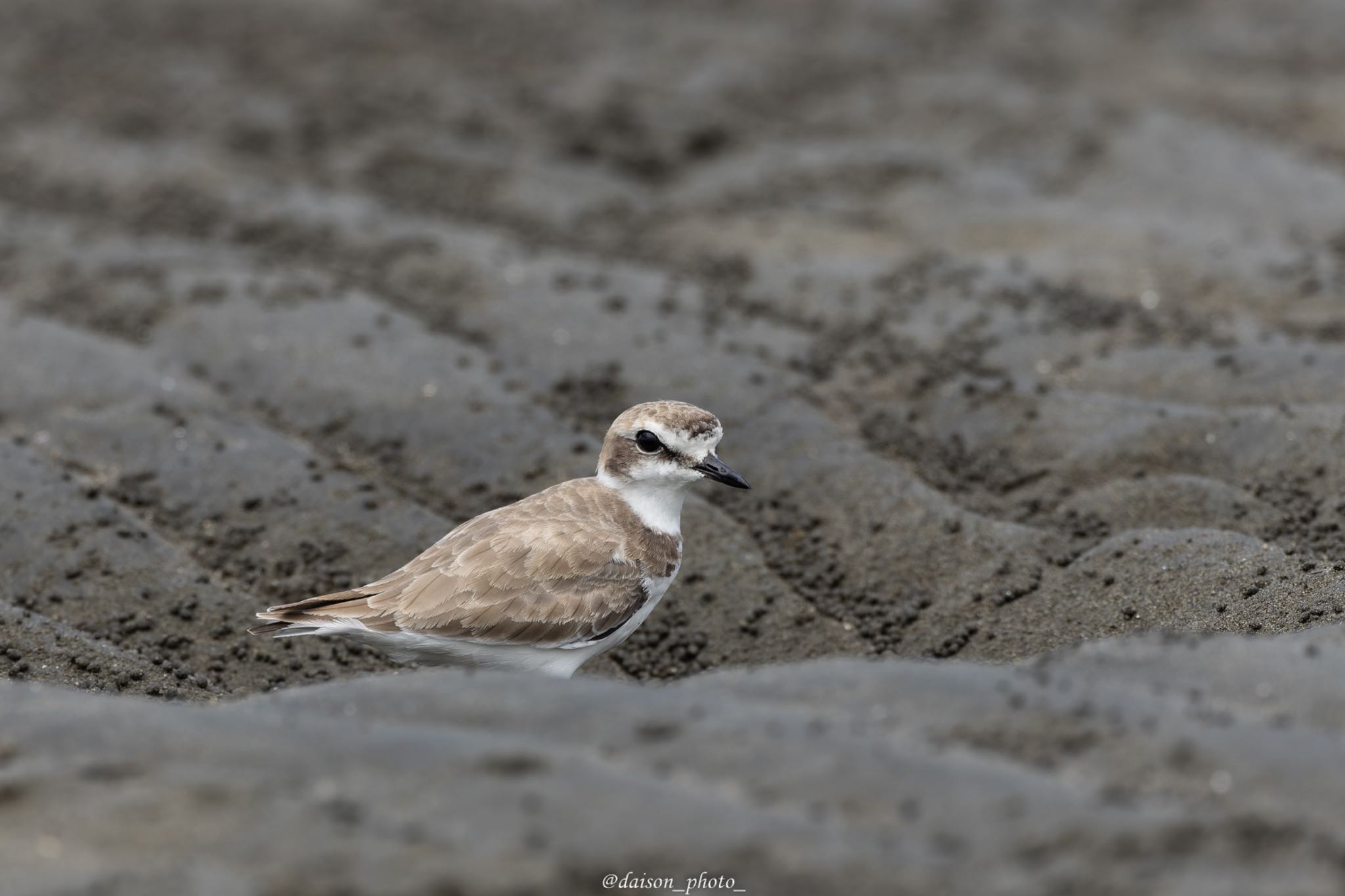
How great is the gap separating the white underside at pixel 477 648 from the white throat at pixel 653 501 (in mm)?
280

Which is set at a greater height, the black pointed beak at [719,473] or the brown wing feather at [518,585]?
the black pointed beak at [719,473]

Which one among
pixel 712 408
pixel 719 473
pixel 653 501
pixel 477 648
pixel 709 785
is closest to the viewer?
pixel 709 785

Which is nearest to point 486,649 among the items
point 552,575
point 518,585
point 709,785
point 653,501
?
point 518,585

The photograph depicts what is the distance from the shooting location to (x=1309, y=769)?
357 centimetres

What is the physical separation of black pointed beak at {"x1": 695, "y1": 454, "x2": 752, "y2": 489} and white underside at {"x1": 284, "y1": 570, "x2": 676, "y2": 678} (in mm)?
489

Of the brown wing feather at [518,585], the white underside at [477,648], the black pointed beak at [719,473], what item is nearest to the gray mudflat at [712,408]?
the white underside at [477,648]

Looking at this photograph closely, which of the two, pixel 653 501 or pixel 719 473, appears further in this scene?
pixel 653 501

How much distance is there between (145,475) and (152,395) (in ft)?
2.53

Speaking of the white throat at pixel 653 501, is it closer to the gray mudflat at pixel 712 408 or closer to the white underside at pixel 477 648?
the white underside at pixel 477 648

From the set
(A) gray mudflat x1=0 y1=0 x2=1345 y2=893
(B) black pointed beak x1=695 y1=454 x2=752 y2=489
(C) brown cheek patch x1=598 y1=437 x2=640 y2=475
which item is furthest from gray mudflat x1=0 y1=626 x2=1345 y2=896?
(C) brown cheek patch x1=598 y1=437 x2=640 y2=475

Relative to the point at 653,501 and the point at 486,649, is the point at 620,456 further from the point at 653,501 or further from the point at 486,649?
the point at 486,649

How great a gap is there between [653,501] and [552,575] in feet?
2.15

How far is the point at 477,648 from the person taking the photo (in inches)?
223

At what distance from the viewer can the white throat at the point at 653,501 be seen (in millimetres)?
6148
